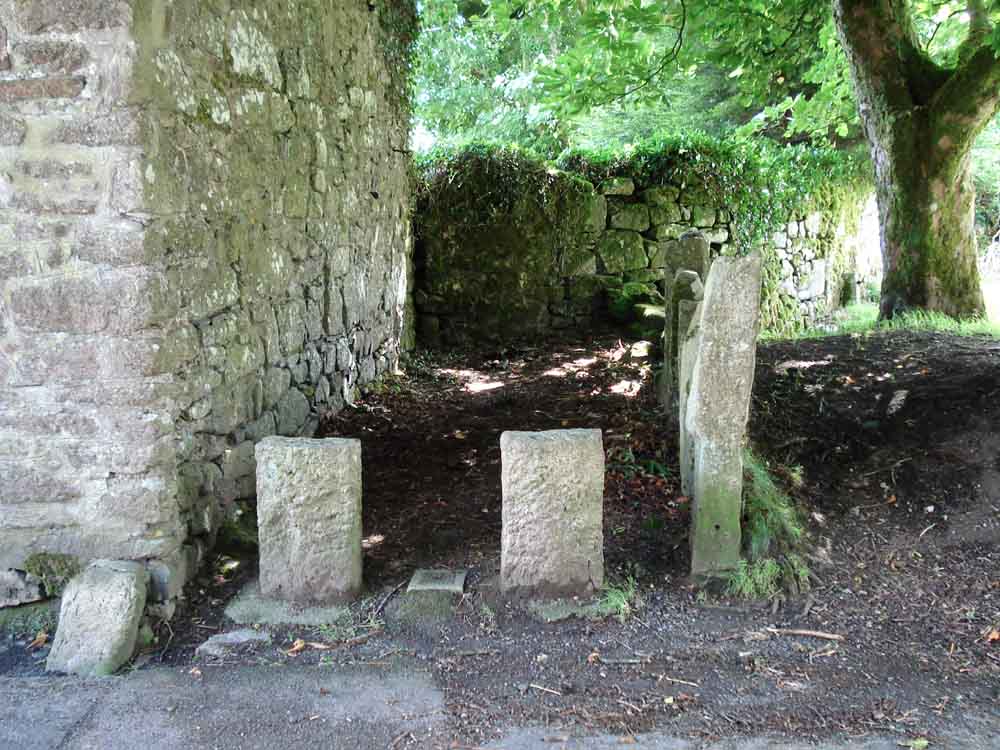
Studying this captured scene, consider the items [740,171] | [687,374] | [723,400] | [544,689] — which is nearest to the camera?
[544,689]

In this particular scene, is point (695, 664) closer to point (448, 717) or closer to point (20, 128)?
point (448, 717)

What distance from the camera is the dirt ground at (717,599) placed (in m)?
2.89

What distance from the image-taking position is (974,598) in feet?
12.0

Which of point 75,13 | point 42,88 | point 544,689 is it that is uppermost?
point 75,13

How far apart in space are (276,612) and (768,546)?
2181mm

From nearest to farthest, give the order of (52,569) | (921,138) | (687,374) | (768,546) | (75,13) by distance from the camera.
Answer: (75,13) < (52,569) < (768,546) < (687,374) < (921,138)

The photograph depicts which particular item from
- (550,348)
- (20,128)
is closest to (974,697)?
(20,128)

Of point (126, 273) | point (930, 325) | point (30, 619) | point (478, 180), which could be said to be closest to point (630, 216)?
point (478, 180)

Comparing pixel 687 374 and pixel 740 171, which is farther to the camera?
pixel 740 171

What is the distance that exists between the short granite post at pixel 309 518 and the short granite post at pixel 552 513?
65 centimetres

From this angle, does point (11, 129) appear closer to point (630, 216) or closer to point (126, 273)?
point (126, 273)

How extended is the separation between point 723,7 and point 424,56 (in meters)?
7.95

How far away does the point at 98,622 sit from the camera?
10.5 feet

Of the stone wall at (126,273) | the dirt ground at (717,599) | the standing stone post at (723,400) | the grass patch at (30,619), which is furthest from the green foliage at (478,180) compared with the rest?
the grass patch at (30,619)
